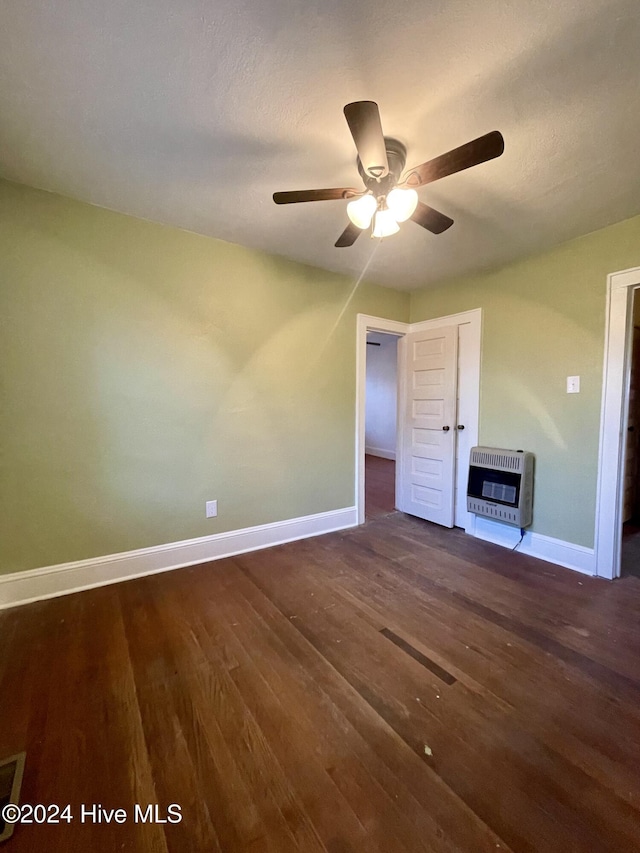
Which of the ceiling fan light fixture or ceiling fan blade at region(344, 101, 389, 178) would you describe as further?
the ceiling fan light fixture

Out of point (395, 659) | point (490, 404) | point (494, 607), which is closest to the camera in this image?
point (395, 659)

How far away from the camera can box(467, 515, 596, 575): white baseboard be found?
2.45 meters

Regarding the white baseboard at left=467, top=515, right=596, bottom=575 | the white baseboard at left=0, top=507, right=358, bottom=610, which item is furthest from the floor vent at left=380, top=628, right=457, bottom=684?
the white baseboard at left=467, top=515, right=596, bottom=575

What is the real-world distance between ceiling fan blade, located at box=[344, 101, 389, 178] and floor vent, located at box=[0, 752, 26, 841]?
7.77 feet

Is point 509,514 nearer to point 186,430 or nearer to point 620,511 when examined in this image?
point 620,511

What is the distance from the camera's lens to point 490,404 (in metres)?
3.00

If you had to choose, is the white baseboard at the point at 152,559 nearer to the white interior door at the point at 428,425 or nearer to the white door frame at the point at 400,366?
the white door frame at the point at 400,366

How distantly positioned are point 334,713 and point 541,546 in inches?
86.1

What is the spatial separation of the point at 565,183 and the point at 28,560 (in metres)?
3.76

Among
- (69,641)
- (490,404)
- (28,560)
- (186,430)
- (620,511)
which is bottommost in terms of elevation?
(69,641)

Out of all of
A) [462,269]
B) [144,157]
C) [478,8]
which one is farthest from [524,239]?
[144,157]

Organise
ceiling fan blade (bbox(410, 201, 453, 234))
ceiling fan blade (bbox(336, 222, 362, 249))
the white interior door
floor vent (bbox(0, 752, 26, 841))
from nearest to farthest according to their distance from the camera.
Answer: floor vent (bbox(0, 752, 26, 841))
ceiling fan blade (bbox(410, 201, 453, 234))
ceiling fan blade (bbox(336, 222, 362, 249))
the white interior door

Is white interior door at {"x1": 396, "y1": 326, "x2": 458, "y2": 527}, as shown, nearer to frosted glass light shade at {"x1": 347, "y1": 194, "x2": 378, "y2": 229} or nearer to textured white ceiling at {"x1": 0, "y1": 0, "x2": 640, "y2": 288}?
textured white ceiling at {"x1": 0, "y1": 0, "x2": 640, "y2": 288}

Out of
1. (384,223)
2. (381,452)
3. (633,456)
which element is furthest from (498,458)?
(381,452)
